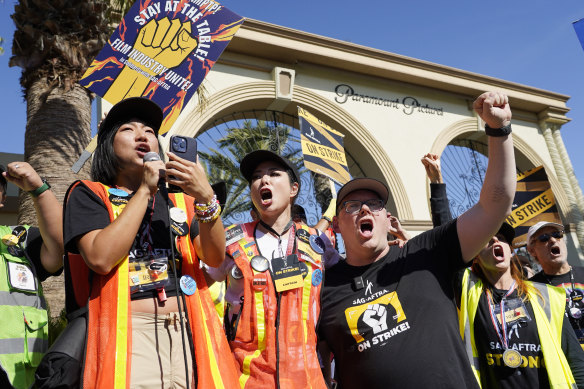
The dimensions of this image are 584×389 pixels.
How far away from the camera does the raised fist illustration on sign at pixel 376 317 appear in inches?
89.4

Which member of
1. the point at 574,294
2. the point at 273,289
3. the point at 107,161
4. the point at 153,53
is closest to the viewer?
the point at 107,161

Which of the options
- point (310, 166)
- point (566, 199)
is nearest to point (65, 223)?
point (310, 166)

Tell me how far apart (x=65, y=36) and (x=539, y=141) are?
41.7 feet

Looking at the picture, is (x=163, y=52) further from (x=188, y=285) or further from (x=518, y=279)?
(x=518, y=279)

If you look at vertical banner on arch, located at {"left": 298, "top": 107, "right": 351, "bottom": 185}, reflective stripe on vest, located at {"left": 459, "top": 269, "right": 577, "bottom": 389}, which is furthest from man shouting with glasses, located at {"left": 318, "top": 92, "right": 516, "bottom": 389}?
vertical banner on arch, located at {"left": 298, "top": 107, "right": 351, "bottom": 185}

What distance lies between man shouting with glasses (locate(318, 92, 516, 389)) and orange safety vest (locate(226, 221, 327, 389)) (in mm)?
155

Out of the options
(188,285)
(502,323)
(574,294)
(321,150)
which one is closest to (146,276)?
(188,285)

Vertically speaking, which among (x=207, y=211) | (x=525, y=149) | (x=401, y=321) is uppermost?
(x=525, y=149)

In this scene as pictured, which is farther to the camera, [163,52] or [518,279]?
[163,52]

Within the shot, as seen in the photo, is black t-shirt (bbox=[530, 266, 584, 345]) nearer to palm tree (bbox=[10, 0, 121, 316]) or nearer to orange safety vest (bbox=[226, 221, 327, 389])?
orange safety vest (bbox=[226, 221, 327, 389])

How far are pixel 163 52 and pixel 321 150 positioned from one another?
89.5 inches

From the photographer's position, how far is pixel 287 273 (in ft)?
7.85

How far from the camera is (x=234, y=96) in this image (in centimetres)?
951

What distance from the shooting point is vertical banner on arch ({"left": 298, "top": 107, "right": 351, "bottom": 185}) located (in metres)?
5.26
